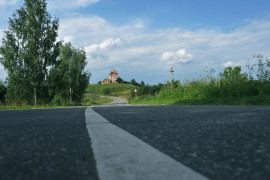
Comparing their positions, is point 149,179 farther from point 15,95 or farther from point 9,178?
point 15,95

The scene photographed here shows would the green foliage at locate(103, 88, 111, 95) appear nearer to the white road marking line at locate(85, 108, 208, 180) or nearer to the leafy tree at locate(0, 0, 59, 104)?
the leafy tree at locate(0, 0, 59, 104)

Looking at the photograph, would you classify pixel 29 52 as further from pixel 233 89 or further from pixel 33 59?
pixel 233 89

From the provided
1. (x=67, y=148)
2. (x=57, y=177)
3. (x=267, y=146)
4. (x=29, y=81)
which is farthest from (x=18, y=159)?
(x=29, y=81)

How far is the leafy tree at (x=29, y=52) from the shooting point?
20641 millimetres

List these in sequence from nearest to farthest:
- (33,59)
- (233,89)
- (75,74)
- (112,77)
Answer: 1. (233,89)
2. (33,59)
3. (75,74)
4. (112,77)

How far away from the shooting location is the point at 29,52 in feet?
69.7

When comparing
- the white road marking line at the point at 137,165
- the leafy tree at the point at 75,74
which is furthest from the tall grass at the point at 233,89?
the leafy tree at the point at 75,74

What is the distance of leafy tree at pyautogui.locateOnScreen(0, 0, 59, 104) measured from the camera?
20.6m

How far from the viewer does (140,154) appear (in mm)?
1146

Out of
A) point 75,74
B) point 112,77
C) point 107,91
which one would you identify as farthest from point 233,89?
point 112,77

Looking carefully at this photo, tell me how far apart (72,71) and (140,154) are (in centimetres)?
3284

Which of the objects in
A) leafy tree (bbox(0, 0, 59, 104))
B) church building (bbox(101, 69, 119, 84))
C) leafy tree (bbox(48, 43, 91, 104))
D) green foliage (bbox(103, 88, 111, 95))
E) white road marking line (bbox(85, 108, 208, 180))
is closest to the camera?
white road marking line (bbox(85, 108, 208, 180))

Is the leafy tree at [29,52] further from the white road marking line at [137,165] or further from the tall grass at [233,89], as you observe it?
the white road marking line at [137,165]

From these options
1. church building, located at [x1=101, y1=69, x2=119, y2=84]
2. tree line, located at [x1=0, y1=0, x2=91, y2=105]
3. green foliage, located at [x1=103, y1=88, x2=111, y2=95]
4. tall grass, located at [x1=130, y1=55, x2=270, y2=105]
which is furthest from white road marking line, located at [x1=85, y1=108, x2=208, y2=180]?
church building, located at [x1=101, y1=69, x2=119, y2=84]
